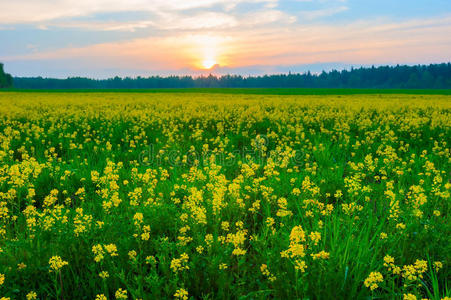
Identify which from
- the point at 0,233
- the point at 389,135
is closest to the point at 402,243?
the point at 0,233

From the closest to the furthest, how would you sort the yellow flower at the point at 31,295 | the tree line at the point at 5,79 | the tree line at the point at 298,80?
1. the yellow flower at the point at 31,295
2. the tree line at the point at 5,79
3. the tree line at the point at 298,80

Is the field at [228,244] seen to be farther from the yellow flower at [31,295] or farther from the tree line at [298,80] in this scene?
the tree line at [298,80]

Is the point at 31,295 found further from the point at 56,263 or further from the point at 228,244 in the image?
the point at 228,244

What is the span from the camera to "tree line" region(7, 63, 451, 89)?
116m

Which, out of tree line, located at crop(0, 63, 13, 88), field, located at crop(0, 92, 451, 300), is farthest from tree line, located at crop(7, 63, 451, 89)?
field, located at crop(0, 92, 451, 300)

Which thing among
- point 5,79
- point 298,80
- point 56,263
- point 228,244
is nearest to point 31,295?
point 56,263

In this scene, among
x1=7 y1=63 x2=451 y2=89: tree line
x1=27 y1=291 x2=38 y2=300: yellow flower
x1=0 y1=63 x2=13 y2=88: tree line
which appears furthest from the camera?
x1=7 y1=63 x2=451 y2=89: tree line

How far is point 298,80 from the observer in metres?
139

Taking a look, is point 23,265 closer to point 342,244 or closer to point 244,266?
point 244,266

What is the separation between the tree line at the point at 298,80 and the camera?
116375 mm

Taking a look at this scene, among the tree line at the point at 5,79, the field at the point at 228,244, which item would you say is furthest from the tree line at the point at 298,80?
the field at the point at 228,244

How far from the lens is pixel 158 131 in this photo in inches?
376

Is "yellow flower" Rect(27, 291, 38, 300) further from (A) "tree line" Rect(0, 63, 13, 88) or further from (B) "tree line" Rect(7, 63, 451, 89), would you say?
(B) "tree line" Rect(7, 63, 451, 89)

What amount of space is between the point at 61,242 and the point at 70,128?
8.10 metres
